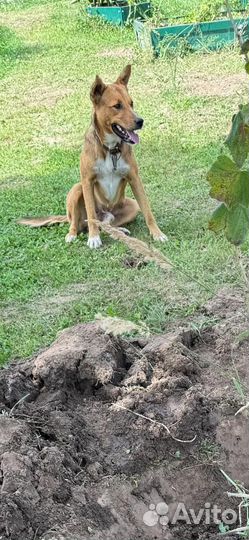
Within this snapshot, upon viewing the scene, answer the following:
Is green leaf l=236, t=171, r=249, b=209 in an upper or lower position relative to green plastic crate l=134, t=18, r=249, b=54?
upper

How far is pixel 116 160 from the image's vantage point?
269 inches

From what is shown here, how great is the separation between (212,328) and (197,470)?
1.09 meters

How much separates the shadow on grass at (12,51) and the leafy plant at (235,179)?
1068cm

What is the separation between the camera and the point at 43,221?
7078 millimetres

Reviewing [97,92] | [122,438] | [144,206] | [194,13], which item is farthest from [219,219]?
[194,13]

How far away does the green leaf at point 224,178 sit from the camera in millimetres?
2547

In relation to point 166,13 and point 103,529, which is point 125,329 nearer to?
point 103,529

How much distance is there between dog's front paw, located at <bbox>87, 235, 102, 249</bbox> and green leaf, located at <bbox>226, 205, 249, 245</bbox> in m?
3.97

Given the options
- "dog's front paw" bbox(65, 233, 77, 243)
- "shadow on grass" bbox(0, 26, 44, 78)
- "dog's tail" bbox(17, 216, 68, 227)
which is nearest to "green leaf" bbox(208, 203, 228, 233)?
"dog's front paw" bbox(65, 233, 77, 243)

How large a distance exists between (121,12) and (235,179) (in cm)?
1210

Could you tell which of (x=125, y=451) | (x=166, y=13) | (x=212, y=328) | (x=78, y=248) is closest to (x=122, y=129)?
(x=78, y=248)

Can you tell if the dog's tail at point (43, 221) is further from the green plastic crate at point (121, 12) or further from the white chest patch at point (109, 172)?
the green plastic crate at point (121, 12)

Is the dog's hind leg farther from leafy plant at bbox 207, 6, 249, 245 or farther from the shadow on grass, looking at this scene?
the shadow on grass

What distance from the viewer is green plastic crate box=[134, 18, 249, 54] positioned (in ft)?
38.0
